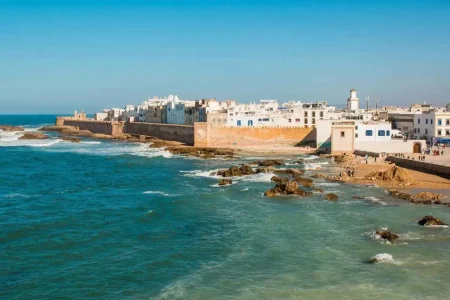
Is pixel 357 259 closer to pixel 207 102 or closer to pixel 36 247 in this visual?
pixel 36 247

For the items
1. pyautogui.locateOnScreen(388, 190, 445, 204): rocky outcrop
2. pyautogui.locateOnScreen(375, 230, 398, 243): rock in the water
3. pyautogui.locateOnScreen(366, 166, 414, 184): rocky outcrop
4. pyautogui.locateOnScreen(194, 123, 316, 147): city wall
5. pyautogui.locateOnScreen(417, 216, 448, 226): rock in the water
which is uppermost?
pyautogui.locateOnScreen(194, 123, 316, 147): city wall

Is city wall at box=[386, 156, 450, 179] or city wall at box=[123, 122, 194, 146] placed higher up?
city wall at box=[123, 122, 194, 146]

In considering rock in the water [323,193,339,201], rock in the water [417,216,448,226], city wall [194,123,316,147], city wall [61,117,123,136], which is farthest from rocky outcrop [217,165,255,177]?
city wall [61,117,123,136]

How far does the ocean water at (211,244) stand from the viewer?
13.8 meters

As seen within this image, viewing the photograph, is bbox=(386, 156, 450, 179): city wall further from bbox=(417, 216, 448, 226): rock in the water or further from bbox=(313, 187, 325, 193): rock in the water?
bbox=(417, 216, 448, 226): rock in the water

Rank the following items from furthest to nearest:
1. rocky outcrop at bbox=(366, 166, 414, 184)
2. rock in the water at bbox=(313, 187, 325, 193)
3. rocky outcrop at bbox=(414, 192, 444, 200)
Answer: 1. rocky outcrop at bbox=(366, 166, 414, 184)
2. rock in the water at bbox=(313, 187, 325, 193)
3. rocky outcrop at bbox=(414, 192, 444, 200)

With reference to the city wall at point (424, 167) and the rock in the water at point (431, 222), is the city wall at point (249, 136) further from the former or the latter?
the rock in the water at point (431, 222)

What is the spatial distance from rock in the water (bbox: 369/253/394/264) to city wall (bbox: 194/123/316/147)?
39.4 m

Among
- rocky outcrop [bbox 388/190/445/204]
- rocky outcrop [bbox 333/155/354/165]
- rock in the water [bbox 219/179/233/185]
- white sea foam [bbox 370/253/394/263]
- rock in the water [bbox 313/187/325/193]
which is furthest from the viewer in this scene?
rocky outcrop [bbox 333/155/354/165]

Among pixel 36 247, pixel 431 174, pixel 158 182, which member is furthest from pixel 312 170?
pixel 36 247

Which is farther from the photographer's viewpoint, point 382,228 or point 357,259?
point 382,228

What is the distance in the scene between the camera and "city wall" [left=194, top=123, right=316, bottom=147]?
182ft

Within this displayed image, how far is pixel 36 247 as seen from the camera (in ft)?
57.5

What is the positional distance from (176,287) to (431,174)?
23.7 meters
